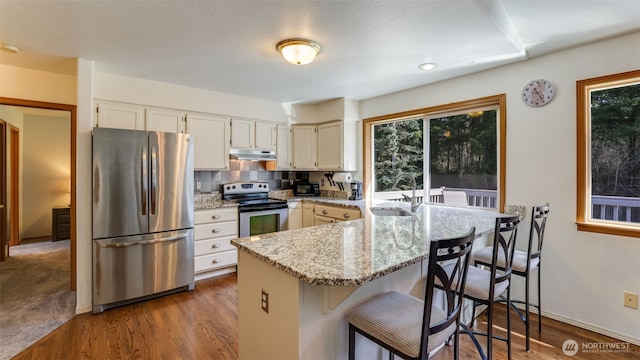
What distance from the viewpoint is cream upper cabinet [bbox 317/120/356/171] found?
4250 millimetres

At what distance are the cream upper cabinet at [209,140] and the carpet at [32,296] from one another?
1.92m

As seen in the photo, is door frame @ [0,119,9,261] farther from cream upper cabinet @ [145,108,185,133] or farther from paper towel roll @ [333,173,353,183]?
paper towel roll @ [333,173,353,183]

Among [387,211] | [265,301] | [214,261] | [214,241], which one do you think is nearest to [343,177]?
[387,211]

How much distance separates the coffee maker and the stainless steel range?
99cm

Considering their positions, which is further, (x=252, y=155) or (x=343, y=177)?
(x=343, y=177)

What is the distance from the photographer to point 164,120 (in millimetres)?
3436

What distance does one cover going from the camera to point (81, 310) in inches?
106

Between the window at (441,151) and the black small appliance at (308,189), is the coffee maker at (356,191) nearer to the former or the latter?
the window at (441,151)

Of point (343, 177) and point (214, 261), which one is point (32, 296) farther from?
point (343, 177)

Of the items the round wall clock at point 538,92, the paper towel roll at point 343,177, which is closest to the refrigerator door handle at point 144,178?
the paper towel roll at point 343,177

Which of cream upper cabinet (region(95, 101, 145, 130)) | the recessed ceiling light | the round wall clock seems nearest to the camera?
the round wall clock

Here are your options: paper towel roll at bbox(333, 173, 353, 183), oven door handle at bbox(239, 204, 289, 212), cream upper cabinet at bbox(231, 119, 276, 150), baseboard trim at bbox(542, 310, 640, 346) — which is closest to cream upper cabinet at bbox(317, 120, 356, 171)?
paper towel roll at bbox(333, 173, 353, 183)

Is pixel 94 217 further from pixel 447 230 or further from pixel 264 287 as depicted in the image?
pixel 447 230

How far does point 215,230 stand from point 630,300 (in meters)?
3.94
